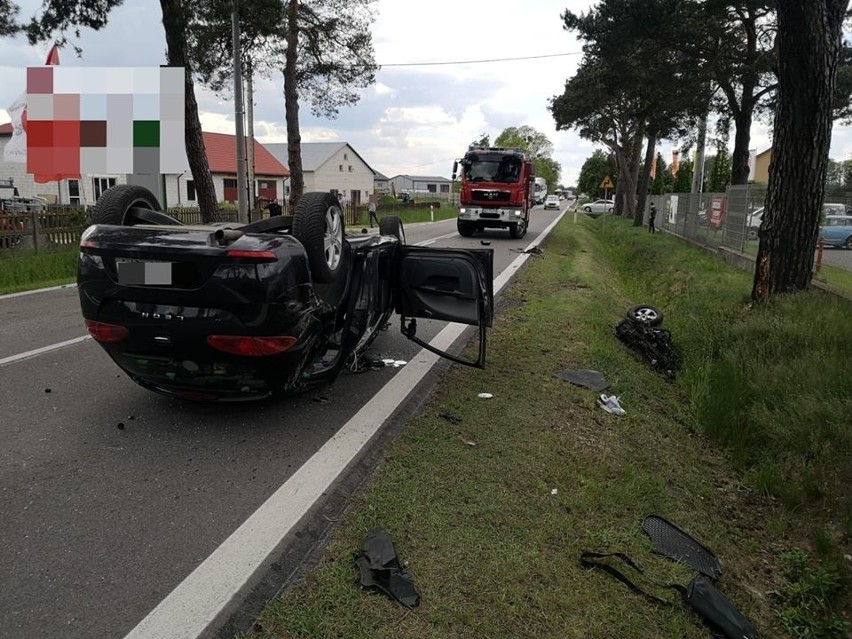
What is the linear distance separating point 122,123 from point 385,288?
10.7 meters

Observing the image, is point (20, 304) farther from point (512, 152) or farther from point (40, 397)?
point (512, 152)

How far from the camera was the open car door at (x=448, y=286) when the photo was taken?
5.16 meters

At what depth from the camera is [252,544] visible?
296 centimetres

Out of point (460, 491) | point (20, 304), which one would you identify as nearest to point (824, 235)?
point (460, 491)

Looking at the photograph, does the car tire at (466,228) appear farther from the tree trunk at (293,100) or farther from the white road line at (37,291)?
the white road line at (37,291)

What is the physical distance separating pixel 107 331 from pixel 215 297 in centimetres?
83

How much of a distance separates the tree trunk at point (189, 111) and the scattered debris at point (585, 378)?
11951mm

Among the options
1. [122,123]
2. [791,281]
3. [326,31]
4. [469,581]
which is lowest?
[469,581]

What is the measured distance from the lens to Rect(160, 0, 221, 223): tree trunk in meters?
14.2

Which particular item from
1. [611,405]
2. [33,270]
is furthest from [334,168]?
[611,405]

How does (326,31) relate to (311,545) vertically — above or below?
above

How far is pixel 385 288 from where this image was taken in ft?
17.9

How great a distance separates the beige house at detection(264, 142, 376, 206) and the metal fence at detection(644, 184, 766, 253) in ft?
150
